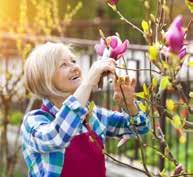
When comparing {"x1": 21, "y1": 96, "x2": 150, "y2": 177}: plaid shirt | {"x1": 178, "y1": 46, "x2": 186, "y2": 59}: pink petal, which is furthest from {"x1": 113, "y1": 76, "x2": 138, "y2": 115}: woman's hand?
{"x1": 178, "y1": 46, "x2": 186, "y2": 59}: pink petal

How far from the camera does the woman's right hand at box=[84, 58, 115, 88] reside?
2.80m

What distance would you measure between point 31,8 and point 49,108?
10.6 meters

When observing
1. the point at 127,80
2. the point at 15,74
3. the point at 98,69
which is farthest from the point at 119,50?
the point at 15,74

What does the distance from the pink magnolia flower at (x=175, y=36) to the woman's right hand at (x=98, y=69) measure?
54 cm

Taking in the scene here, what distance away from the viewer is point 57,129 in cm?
308

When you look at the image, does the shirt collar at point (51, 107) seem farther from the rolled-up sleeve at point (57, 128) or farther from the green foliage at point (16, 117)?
the green foliage at point (16, 117)

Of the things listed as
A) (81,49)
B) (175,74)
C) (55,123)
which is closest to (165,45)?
(175,74)

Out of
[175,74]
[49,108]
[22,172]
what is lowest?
[22,172]

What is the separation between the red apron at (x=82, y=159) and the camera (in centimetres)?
336

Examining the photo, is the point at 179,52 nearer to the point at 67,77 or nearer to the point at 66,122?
the point at 66,122

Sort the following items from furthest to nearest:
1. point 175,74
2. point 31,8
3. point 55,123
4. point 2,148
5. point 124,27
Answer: point 31,8 → point 124,27 → point 2,148 → point 55,123 → point 175,74

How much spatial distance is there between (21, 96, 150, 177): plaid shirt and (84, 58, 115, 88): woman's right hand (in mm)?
120

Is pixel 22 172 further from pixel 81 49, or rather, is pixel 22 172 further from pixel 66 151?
pixel 66 151

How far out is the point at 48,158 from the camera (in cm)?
332
